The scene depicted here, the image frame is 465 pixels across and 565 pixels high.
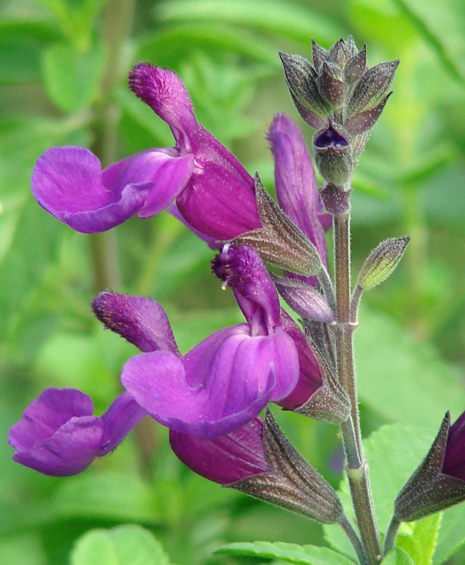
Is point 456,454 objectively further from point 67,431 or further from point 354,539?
point 67,431

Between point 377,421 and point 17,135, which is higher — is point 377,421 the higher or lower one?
the lower one

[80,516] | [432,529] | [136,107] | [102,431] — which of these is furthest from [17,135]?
[432,529]

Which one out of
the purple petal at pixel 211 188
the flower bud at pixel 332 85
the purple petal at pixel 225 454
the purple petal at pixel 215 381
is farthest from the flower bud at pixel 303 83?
the purple petal at pixel 225 454

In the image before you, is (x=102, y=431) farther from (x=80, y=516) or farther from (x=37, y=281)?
(x=80, y=516)

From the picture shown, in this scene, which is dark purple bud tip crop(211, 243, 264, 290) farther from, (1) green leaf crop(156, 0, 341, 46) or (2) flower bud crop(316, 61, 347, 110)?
(1) green leaf crop(156, 0, 341, 46)

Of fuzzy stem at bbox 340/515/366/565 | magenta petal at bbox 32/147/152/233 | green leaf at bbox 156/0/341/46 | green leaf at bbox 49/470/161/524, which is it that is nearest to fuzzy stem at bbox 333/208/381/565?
fuzzy stem at bbox 340/515/366/565

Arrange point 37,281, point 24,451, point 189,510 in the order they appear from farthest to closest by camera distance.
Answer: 1. point 189,510
2. point 37,281
3. point 24,451
